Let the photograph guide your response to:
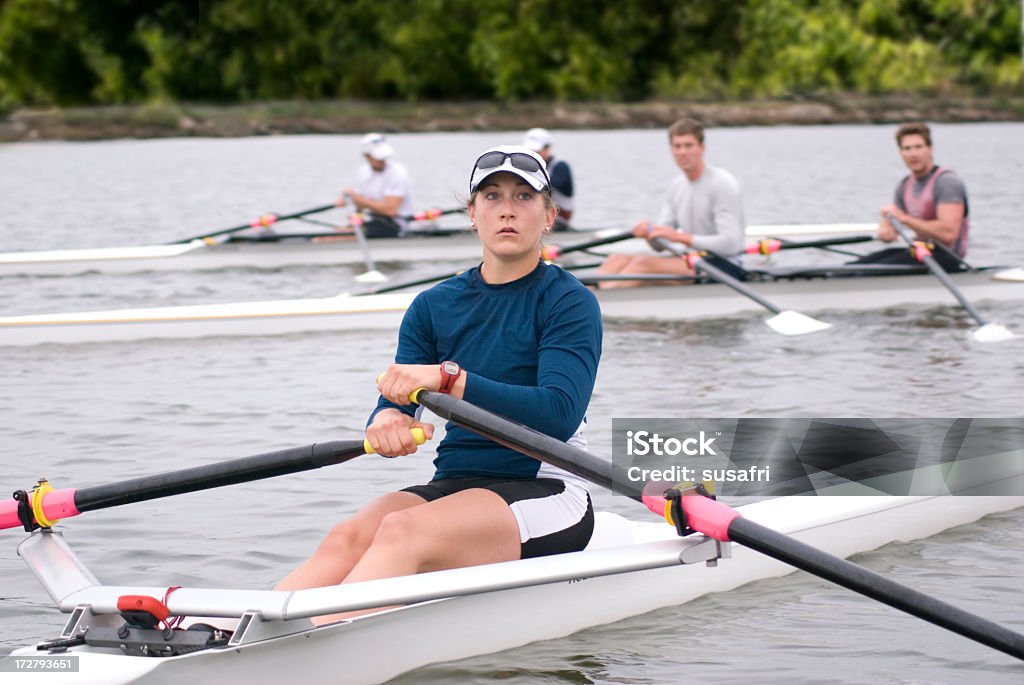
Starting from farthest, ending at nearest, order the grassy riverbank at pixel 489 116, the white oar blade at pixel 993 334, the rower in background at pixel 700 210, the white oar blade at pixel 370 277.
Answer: the grassy riverbank at pixel 489 116 < the white oar blade at pixel 370 277 < the white oar blade at pixel 993 334 < the rower in background at pixel 700 210

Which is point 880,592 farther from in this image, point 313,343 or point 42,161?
point 42,161

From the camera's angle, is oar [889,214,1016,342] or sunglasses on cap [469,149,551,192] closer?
sunglasses on cap [469,149,551,192]

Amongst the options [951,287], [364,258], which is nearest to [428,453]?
A: [951,287]

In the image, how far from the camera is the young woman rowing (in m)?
4.25

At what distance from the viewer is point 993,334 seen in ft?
35.2

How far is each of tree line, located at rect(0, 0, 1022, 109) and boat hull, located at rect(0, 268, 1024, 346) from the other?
4841 cm

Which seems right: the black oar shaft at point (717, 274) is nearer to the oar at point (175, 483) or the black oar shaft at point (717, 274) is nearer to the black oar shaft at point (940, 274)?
the black oar shaft at point (940, 274)

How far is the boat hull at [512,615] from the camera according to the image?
3977 millimetres

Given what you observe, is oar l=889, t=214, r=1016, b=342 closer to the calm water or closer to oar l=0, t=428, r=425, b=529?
the calm water

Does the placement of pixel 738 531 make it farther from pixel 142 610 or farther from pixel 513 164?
pixel 142 610

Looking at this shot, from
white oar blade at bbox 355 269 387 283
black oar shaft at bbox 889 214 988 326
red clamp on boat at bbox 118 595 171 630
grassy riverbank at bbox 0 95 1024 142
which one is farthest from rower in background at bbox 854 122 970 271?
grassy riverbank at bbox 0 95 1024 142

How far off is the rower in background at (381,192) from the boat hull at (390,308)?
405 cm

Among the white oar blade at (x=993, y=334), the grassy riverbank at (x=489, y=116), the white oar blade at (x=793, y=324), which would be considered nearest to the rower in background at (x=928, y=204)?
the white oar blade at (x=993, y=334)

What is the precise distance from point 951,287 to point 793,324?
4.32 ft
